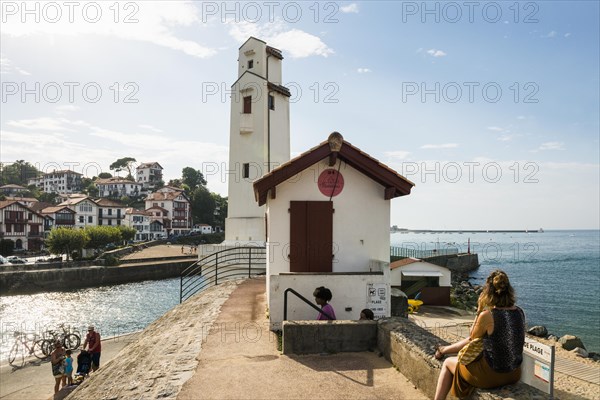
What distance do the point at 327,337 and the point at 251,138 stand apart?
19584 mm

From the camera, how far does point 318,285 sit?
8.71 metres

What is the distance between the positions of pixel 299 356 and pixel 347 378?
4.18 ft

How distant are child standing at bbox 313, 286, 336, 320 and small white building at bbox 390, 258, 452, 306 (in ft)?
52.0

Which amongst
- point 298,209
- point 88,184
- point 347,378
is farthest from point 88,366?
point 88,184

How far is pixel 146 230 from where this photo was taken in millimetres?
88938

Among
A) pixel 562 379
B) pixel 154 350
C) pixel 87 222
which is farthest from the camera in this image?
pixel 87 222

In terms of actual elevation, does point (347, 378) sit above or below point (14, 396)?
above

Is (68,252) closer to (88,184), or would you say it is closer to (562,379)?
(562,379)

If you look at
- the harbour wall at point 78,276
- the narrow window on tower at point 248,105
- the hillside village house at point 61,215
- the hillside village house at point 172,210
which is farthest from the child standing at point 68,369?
the hillside village house at point 172,210

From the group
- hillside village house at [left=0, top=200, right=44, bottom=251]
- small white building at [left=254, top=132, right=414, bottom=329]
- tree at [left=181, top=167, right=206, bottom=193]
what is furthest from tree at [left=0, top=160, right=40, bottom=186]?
small white building at [left=254, top=132, right=414, bottom=329]

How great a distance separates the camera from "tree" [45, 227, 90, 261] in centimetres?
5028

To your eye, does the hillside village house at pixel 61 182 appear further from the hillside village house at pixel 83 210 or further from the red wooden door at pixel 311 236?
the red wooden door at pixel 311 236

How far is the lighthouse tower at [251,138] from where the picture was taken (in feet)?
81.1

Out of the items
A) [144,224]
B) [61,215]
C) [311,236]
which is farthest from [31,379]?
[144,224]
